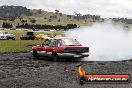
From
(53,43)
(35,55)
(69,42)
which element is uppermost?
(69,42)

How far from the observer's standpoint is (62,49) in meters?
23.4

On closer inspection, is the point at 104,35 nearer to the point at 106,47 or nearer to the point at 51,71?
the point at 106,47

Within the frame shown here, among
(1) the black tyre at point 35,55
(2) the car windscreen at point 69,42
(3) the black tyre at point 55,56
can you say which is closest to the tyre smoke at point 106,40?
(2) the car windscreen at point 69,42

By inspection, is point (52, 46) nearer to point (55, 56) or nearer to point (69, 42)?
point (55, 56)

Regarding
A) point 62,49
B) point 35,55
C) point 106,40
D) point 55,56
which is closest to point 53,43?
point 55,56

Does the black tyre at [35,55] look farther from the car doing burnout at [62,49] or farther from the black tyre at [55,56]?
the black tyre at [55,56]

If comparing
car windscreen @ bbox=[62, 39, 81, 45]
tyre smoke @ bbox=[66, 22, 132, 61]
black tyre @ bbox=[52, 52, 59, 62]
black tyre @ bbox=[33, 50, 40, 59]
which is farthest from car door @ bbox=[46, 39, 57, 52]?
tyre smoke @ bbox=[66, 22, 132, 61]

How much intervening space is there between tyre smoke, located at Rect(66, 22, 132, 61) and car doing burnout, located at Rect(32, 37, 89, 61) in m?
1.99

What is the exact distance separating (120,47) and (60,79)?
16108 mm

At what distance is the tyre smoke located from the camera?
27.5 meters

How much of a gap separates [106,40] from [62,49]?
33.1 feet

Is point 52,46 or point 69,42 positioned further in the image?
point 52,46

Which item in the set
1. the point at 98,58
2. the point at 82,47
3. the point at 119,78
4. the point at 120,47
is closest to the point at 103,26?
the point at 120,47

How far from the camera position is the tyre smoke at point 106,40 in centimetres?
2750
